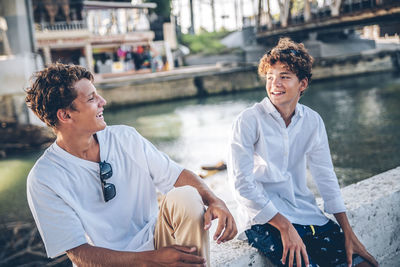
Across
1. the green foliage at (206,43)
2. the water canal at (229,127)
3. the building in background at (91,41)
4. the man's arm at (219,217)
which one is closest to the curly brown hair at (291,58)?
the man's arm at (219,217)

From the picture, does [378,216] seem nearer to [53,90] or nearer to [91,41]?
[53,90]

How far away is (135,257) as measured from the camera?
133cm

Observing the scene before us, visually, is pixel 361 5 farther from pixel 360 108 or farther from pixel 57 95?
pixel 57 95

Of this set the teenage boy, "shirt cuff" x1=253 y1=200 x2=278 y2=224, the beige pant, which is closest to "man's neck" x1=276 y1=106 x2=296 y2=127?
"shirt cuff" x1=253 y1=200 x2=278 y2=224

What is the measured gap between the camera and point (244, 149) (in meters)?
1.74

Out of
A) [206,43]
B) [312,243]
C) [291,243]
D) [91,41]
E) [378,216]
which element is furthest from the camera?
[206,43]

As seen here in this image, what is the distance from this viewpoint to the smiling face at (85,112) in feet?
4.92

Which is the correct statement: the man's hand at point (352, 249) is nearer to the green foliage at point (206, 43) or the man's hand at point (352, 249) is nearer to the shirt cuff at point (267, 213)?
the shirt cuff at point (267, 213)

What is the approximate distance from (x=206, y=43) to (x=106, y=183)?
2651cm

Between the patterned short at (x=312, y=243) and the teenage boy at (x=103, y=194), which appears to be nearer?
A: the teenage boy at (x=103, y=194)

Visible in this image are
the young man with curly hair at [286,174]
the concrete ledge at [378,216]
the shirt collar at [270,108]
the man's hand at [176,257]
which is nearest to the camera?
the man's hand at [176,257]

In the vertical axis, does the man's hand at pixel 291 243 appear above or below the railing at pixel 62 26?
below

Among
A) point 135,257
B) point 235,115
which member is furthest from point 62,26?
point 135,257

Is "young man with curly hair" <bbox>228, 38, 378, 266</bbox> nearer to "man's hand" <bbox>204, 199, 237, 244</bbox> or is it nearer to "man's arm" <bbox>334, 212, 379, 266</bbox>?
"man's arm" <bbox>334, 212, 379, 266</bbox>
